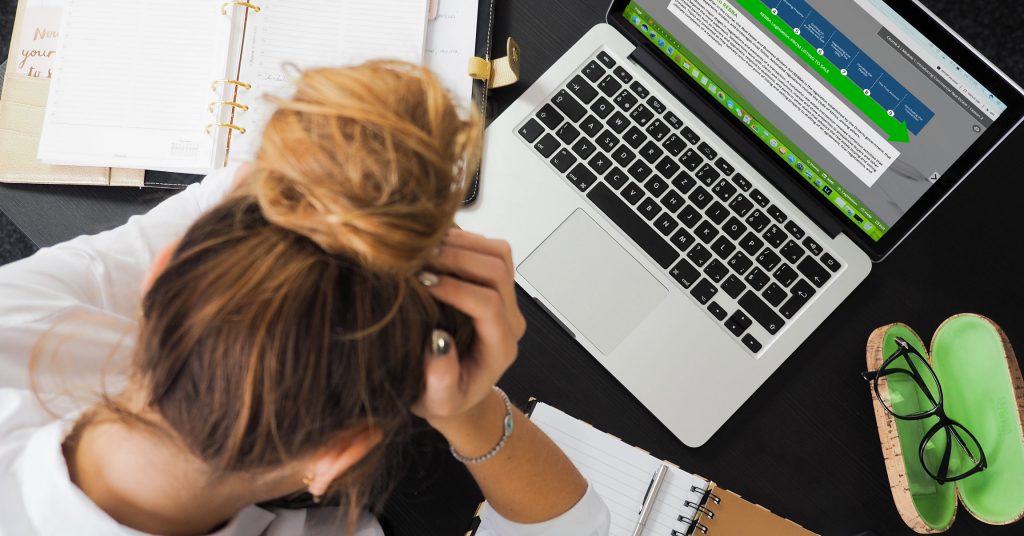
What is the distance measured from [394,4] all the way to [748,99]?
0.39 m

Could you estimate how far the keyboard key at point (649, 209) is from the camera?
750 millimetres

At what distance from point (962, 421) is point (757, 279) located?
0.85 ft

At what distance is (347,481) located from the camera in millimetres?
487

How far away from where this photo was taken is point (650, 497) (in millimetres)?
683

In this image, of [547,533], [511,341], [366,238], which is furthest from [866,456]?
[366,238]

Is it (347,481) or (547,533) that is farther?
(547,533)

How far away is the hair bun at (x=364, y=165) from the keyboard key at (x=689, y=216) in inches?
17.2

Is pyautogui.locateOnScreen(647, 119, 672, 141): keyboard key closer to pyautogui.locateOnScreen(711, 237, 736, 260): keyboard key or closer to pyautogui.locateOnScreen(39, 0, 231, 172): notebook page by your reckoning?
pyautogui.locateOnScreen(711, 237, 736, 260): keyboard key

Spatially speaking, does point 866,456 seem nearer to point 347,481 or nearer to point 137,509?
point 347,481

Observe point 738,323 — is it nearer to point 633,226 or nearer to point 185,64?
point 633,226

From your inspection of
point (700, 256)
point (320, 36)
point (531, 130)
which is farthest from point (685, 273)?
point (320, 36)

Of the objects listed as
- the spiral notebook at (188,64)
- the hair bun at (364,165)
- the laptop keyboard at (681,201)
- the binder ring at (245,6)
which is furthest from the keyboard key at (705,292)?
the binder ring at (245,6)

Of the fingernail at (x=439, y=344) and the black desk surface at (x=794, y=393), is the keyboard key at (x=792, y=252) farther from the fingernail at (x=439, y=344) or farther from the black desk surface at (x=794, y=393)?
the fingernail at (x=439, y=344)

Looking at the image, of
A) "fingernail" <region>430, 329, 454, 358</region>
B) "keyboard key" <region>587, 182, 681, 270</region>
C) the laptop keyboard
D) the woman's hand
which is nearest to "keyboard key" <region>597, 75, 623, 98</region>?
the laptop keyboard
